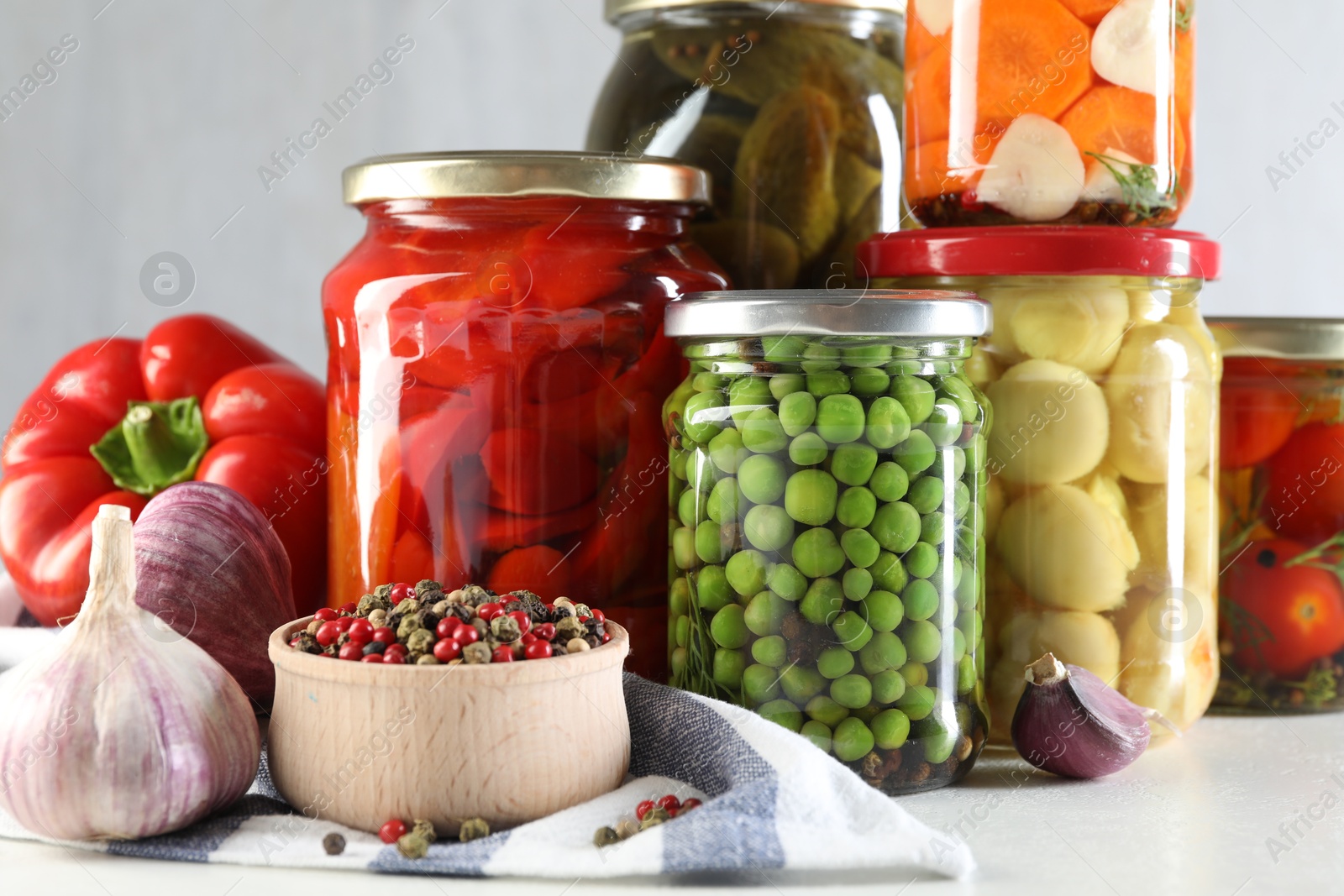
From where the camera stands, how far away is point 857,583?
76cm

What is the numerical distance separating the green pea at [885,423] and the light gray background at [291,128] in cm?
92

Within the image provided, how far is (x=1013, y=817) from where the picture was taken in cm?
78

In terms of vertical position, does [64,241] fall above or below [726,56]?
below

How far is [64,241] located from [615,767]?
1156 mm

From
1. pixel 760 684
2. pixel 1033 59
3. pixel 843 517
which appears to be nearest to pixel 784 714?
pixel 760 684

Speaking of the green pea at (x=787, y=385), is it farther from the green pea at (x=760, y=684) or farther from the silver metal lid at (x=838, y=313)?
the green pea at (x=760, y=684)

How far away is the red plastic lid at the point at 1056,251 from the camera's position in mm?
872

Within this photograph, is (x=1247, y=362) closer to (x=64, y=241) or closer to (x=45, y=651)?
(x=45, y=651)

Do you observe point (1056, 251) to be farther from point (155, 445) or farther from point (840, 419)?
point (155, 445)

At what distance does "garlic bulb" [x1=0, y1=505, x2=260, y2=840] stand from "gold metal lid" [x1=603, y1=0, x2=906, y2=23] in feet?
1.92

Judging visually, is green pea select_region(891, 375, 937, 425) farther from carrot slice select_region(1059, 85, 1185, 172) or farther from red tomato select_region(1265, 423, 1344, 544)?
red tomato select_region(1265, 423, 1344, 544)

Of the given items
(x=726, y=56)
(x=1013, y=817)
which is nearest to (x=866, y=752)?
(x=1013, y=817)

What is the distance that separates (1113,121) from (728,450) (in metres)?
0.34

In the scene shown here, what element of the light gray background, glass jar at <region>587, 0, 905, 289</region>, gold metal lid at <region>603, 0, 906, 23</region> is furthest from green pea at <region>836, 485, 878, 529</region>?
the light gray background
